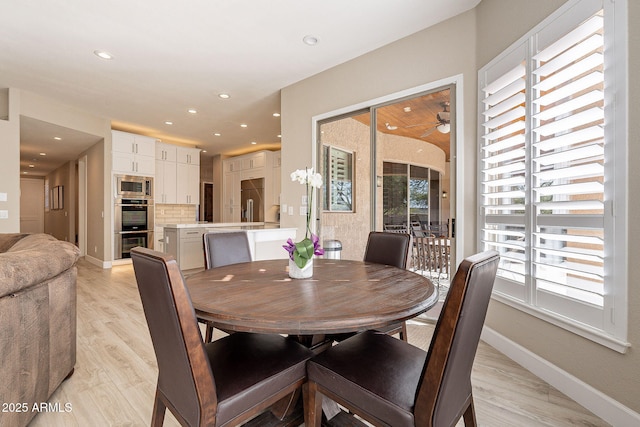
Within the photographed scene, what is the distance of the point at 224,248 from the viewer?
7.05 feet

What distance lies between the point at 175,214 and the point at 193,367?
22.9 ft

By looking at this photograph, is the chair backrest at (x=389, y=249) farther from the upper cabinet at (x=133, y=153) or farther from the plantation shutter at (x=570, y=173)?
the upper cabinet at (x=133, y=153)

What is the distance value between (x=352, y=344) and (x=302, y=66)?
3.25m

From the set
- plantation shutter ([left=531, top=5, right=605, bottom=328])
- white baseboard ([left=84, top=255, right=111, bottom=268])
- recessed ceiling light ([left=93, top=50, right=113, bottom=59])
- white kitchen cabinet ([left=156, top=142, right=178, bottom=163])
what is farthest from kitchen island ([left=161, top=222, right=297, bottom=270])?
plantation shutter ([left=531, top=5, right=605, bottom=328])

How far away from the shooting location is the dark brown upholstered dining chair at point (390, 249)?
6.84ft

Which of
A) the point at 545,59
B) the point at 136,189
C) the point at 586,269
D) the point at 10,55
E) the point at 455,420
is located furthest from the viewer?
the point at 136,189

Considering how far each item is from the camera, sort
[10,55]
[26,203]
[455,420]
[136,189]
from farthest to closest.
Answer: [26,203]
[136,189]
[10,55]
[455,420]

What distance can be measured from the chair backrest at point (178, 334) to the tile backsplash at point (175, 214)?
6628 mm

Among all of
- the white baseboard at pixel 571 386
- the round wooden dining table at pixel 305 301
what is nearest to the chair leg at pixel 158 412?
the round wooden dining table at pixel 305 301

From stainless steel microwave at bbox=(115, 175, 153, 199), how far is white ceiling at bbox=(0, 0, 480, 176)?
4.62ft

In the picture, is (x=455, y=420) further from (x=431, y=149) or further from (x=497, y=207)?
(x=431, y=149)

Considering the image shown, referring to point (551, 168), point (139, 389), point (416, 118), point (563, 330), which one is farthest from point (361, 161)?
point (139, 389)

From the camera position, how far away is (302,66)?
3.54 metres

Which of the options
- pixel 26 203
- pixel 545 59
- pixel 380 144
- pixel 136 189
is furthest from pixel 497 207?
pixel 26 203
